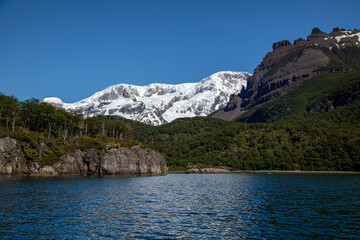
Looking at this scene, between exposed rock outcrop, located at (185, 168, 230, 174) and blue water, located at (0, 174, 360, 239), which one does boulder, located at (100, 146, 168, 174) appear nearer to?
exposed rock outcrop, located at (185, 168, 230, 174)

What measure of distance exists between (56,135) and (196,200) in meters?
107

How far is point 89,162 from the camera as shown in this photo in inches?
4963

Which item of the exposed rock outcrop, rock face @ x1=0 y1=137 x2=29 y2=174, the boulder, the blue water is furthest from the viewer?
the exposed rock outcrop

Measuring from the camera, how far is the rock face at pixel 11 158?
342 feet

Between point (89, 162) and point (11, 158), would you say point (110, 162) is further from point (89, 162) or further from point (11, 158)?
point (11, 158)

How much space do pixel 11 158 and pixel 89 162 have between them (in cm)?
2976

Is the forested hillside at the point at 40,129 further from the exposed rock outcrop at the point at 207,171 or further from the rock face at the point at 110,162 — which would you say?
the exposed rock outcrop at the point at 207,171

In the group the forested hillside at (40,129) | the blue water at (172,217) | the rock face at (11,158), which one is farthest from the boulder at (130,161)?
the blue water at (172,217)

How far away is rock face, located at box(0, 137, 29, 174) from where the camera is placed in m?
104

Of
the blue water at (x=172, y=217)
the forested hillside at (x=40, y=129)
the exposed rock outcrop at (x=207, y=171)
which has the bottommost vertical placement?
the exposed rock outcrop at (x=207, y=171)

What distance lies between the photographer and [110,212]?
4191 cm

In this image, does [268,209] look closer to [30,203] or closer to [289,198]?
[289,198]

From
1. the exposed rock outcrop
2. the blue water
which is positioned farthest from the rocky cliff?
the blue water

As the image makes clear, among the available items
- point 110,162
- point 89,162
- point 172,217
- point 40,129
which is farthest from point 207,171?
point 172,217
